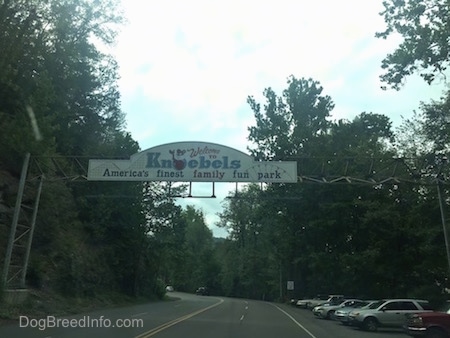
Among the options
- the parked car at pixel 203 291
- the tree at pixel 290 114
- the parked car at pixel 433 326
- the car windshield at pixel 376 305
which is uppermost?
the tree at pixel 290 114

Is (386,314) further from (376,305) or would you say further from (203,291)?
(203,291)

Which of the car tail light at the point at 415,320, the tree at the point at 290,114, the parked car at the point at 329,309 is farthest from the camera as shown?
the tree at the point at 290,114

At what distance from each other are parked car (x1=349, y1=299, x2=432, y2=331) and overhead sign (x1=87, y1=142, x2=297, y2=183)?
6.97m

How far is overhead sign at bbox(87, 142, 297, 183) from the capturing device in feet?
79.0

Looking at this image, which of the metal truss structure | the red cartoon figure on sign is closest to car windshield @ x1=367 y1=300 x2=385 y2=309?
the metal truss structure

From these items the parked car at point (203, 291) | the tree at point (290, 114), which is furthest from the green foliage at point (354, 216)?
the parked car at point (203, 291)

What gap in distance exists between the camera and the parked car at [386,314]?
79.2 ft

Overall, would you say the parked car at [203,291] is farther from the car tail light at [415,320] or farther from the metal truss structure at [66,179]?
the car tail light at [415,320]

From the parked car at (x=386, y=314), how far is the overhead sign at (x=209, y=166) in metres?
6.97

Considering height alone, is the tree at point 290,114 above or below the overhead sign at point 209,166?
above

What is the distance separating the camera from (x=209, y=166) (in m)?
24.1

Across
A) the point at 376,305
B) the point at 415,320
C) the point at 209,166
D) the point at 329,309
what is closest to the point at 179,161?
the point at 209,166

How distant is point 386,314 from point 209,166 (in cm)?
1046

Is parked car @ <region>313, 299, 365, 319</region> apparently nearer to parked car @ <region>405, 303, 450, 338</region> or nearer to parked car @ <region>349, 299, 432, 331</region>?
parked car @ <region>349, 299, 432, 331</region>
